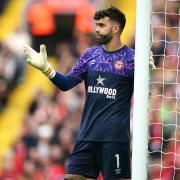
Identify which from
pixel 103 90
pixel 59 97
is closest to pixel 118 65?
pixel 103 90

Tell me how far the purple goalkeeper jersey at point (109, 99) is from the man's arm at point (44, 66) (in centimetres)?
17

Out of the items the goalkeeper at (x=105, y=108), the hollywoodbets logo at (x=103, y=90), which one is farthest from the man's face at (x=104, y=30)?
the hollywoodbets logo at (x=103, y=90)

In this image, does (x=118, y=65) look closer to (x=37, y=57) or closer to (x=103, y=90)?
(x=103, y=90)

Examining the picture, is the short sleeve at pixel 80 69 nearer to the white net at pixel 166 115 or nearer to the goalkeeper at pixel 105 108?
the goalkeeper at pixel 105 108

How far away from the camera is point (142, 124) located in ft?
18.8

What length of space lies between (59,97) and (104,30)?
15.7 feet

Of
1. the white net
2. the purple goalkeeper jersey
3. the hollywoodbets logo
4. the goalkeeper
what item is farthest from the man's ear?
the white net

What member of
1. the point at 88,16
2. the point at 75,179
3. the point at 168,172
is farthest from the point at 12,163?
the point at 75,179

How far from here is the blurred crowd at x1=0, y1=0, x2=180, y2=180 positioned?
8250mm

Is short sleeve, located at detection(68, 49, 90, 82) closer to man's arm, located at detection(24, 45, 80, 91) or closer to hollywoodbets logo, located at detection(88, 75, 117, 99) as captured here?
man's arm, located at detection(24, 45, 80, 91)

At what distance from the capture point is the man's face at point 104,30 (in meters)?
6.10

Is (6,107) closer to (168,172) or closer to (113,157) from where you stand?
(168,172)

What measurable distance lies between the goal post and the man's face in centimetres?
39

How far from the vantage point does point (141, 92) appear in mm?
5758
